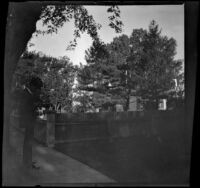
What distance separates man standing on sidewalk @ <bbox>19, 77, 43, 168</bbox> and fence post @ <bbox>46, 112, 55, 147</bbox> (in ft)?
0.65

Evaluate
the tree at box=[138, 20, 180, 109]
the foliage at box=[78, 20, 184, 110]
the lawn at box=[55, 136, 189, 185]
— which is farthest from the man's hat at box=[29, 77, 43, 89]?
the tree at box=[138, 20, 180, 109]

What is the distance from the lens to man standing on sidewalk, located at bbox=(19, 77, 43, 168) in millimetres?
2631

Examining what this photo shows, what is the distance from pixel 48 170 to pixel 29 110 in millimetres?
747

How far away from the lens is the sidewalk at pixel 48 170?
2256 millimetres

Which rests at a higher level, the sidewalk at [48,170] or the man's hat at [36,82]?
the man's hat at [36,82]

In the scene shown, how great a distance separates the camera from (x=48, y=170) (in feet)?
8.84

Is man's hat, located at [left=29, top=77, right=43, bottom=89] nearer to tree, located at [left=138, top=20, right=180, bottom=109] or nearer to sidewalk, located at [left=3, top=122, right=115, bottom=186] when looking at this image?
sidewalk, located at [left=3, top=122, right=115, bottom=186]

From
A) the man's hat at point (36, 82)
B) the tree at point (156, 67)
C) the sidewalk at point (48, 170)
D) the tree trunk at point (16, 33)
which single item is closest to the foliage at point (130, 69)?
the tree at point (156, 67)

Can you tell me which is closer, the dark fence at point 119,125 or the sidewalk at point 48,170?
the sidewalk at point 48,170

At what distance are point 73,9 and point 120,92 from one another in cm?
109

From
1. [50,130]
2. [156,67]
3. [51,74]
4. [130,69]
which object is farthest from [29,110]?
[156,67]

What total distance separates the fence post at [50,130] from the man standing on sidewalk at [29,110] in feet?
0.65

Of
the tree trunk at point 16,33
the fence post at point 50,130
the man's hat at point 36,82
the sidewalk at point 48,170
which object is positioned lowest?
the sidewalk at point 48,170

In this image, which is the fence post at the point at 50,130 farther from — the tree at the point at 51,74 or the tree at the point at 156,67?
the tree at the point at 156,67
